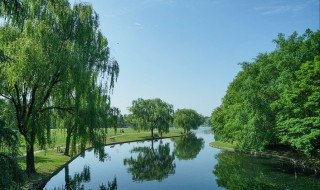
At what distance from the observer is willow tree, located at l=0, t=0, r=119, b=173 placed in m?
18.6

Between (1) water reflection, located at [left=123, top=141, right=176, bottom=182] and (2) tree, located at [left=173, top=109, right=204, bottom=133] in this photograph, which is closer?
(1) water reflection, located at [left=123, top=141, right=176, bottom=182]

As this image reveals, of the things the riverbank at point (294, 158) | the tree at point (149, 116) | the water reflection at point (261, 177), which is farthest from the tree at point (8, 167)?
the tree at point (149, 116)

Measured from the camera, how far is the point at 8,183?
28.6ft

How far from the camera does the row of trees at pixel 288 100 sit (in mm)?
27562

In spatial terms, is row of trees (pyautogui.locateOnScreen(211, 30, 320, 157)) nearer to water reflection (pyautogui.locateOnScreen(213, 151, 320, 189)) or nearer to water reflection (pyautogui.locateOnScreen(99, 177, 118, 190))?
water reflection (pyautogui.locateOnScreen(213, 151, 320, 189))

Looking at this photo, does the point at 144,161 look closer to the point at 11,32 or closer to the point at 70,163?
the point at 70,163

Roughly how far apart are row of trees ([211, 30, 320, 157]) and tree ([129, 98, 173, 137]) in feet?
120

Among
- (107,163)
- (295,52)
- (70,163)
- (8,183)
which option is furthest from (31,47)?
(295,52)

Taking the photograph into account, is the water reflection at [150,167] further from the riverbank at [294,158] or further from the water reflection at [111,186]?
the riverbank at [294,158]

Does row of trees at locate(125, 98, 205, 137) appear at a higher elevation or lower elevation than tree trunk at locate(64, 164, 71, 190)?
higher

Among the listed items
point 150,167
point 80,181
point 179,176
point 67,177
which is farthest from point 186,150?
point 80,181

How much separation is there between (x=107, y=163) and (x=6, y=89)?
766 inches

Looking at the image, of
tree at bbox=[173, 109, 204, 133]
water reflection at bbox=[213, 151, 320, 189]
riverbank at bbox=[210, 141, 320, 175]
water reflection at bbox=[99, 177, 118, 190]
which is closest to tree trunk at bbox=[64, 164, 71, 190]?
water reflection at bbox=[99, 177, 118, 190]

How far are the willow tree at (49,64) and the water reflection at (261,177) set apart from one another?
1354 centimetres
